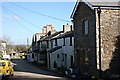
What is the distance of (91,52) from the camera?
27203 mm

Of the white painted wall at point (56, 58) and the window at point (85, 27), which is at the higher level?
the window at point (85, 27)

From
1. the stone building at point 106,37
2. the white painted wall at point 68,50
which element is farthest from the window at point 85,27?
the white painted wall at point 68,50

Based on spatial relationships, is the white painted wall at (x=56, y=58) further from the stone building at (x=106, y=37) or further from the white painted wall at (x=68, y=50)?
the stone building at (x=106, y=37)

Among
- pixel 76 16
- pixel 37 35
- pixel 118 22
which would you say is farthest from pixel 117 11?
pixel 37 35

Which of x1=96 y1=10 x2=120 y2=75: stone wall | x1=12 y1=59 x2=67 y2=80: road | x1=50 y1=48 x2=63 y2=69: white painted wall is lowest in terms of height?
x1=12 y1=59 x2=67 y2=80: road

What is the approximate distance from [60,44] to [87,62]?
63.3 ft

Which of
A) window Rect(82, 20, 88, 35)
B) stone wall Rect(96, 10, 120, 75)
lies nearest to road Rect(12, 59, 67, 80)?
window Rect(82, 20, 88, 35)

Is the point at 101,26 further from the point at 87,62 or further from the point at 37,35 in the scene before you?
the point at 37,35

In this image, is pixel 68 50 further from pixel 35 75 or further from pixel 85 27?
pixel 85 27

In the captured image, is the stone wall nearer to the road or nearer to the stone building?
the stone building

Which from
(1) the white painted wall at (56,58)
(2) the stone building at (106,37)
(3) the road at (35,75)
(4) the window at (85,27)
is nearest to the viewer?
(2) the stone building at (106,37)

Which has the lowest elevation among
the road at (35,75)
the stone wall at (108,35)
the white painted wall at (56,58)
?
the road at (35,75)

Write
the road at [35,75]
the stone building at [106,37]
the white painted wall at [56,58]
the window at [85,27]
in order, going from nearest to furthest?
the stone building at [106,37] → the road at [35,75] → the window at [85,27] → the white painted wall at [56,58]

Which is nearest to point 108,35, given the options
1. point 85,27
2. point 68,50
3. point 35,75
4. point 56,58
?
point 85,27
